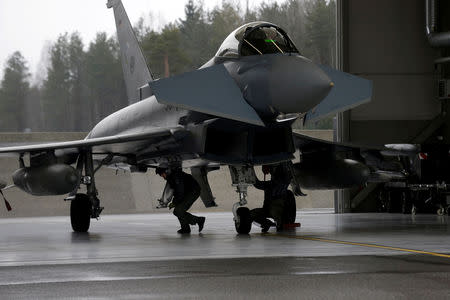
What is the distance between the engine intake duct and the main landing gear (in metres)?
3.44

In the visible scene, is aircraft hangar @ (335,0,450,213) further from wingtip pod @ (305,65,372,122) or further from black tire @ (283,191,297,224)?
wingtip pod @ (305,65,372,122)

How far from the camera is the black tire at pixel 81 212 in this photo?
12.5 m

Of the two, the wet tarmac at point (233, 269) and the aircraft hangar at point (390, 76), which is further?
the aircraft hangar at point (390, 76)

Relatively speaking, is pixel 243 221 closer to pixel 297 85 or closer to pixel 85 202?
pixel 297 85

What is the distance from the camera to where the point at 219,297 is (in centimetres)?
448

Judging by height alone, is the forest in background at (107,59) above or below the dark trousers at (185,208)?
above

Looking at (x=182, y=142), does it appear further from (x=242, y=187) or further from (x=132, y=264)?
(x=132, y=264)

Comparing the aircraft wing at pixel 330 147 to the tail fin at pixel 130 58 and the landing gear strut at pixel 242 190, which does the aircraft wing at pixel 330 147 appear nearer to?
the landing gear strut at pixel 242 190

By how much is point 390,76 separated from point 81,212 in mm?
10961

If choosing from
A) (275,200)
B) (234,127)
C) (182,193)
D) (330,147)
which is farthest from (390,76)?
(234,127)

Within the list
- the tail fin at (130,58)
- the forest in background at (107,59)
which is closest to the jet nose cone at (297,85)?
the tail fin at (130,58)

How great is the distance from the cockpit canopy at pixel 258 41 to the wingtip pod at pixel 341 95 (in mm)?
551

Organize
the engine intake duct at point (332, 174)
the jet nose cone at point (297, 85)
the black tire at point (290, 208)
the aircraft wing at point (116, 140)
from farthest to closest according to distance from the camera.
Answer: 1. the black tire at point (290, 208)
2. the engine intake duct at point (332, 174)
3. the aircraft wing at point (116, 140)
4. the jet nose cone at point (297, 85)

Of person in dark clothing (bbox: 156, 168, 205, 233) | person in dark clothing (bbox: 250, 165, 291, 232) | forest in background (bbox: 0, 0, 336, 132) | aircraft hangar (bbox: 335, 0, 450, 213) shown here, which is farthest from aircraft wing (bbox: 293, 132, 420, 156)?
forest in background (bbox: 0, 0, 336, 132)
